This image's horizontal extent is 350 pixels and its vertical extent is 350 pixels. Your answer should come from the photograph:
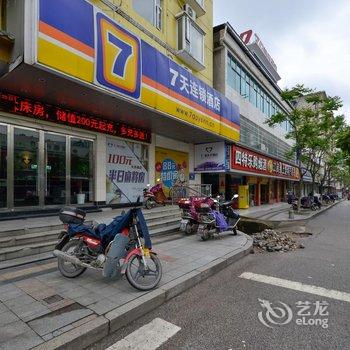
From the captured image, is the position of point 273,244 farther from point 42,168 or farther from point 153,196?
point 42,168

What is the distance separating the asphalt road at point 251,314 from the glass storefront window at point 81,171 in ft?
20.0

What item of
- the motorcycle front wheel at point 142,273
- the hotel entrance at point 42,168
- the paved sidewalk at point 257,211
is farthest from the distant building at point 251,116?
the motorcycle front wheel at point 142,273

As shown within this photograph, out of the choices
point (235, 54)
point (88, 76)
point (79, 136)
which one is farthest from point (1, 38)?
point (235, 54)

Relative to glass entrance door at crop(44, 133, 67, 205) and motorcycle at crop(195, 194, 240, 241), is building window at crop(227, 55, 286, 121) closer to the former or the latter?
motorcycle at crop(195, 194, 240, 241)

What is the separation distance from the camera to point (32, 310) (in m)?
3.73

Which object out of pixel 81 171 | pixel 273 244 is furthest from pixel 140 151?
pixel 273 244

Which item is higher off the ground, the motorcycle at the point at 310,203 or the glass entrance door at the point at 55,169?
the glass entrance door at the point at 55,169

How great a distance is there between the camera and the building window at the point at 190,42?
1414 cm

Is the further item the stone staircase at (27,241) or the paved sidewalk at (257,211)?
the paved sidewalk at (257,211)

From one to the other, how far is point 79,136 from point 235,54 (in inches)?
544

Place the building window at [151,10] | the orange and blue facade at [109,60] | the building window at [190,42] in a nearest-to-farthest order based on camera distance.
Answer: the orange and blue facade at [109,60], the building window at [151,10], the building window at [190,42]

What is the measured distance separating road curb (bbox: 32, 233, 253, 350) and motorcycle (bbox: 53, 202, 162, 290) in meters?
0.26

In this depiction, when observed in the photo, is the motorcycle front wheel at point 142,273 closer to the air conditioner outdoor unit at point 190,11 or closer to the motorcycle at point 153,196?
the motorcycle at point 153,196

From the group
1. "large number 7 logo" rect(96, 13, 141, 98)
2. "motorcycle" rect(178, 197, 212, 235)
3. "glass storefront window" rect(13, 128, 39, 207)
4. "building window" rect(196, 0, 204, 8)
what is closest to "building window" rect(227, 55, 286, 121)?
"building window" rect(196, 0, 204, 8)
